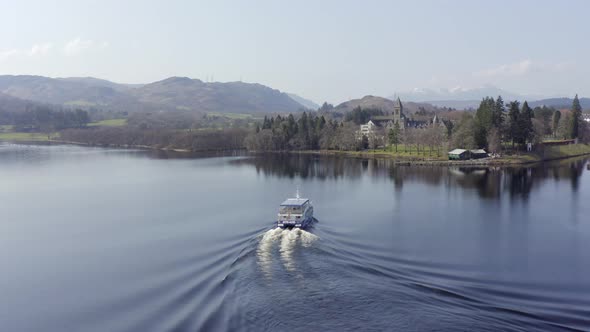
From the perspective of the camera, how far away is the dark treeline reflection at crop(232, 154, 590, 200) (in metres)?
37.4

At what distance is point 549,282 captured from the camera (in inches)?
609

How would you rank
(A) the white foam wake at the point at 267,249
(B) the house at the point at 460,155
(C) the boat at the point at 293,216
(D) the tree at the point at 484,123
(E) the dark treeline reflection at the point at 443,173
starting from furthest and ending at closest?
(D) the tree at the point at 484,123
(B) the house at the point at 460,155
(E) the dark treeline reflection at the point at 443,173
(C) the boat at the point at 293,216
(A) the white foam wake at the point at 267,249

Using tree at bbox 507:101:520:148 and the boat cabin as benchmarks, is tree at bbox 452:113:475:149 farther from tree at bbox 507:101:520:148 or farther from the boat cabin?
the boat cabin

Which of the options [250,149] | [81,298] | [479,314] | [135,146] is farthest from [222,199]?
[135,146]

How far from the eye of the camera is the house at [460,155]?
55312 millimetres

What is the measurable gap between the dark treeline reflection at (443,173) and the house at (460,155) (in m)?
5.09

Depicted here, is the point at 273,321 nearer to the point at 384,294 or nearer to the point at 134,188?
the point at 384,294

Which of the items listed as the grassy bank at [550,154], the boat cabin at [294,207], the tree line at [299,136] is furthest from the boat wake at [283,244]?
the tree line at [299,136]

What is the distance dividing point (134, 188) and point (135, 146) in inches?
2558

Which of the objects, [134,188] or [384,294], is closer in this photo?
[384,294]

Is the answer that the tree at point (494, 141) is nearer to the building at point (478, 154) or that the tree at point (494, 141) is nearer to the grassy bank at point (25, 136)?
the building at point (478, 154)

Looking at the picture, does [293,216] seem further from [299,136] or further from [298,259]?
[299,136]

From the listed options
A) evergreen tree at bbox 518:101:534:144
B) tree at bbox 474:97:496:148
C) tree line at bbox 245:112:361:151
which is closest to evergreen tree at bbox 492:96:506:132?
tree at bbox 474:97:496:148

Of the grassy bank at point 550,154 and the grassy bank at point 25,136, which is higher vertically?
the grassy bank at point 25,136
